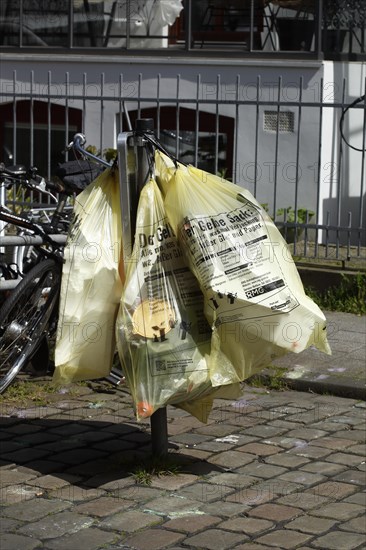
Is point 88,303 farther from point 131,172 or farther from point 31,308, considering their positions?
point 31,308

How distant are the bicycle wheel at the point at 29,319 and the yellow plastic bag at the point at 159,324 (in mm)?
1387

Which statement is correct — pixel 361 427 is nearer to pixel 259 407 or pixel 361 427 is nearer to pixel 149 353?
pixel 259 407

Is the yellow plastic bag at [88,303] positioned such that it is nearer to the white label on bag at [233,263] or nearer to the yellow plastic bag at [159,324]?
the yellow plastic bag at [159,324]

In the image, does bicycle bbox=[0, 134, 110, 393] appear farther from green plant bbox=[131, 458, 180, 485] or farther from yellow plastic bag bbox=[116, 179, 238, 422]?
yellow plastic bag bbox=[116, 179, 238, 422]

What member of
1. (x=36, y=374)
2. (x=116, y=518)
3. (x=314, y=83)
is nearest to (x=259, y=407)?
(x=36, y=374)

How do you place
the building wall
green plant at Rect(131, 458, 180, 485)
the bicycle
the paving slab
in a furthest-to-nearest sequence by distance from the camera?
1. the building wall
2. the bicycle
3. green plant at Rect(131, 458, 180, 485)
4. the paving slab

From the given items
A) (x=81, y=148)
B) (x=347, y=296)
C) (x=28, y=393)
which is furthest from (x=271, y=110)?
(x=28, y=393)

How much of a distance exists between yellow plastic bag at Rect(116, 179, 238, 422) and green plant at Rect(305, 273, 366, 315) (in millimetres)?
3862

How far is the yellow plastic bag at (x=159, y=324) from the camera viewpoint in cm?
454

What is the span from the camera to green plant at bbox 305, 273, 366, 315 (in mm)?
8281

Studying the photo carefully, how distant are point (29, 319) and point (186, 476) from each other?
153 centimetres

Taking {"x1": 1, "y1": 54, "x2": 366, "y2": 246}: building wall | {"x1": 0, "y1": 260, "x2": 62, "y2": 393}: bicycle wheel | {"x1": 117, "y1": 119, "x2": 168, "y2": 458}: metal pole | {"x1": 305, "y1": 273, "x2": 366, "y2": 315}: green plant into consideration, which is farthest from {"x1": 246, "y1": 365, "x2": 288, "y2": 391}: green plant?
{"x1": 1, "y1": 54, "x2": 366, "y2": 246}: building wall

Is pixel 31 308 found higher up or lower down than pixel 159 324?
lower down

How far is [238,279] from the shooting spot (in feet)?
14.7
